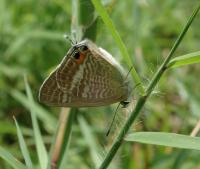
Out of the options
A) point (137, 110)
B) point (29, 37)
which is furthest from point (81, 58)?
point (29, 37)

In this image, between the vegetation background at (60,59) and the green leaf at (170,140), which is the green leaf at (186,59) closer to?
the green leaf at (170,140)

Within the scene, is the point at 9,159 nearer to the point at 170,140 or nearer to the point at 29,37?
the point at 170,140

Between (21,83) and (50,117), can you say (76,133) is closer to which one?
(50,117)

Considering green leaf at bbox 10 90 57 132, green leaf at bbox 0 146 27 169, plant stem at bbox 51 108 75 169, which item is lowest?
green leaf at bbox 10 90 57 132

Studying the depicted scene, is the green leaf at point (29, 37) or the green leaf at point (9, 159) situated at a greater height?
the green leaf at point (9, 159)

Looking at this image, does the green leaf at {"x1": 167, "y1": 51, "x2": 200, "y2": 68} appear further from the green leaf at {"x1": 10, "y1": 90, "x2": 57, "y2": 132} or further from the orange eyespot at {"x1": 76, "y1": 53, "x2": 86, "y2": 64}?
the green leaf at {"x1": 10, "y1": 90, "x2": 57, "y2": 132}

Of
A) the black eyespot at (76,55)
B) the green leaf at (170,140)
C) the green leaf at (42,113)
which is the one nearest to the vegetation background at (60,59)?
the green leaf at (42,113)

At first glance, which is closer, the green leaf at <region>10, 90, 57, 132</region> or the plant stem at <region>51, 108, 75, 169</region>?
the plant stem at <region>51, 108, 75, 169</region>

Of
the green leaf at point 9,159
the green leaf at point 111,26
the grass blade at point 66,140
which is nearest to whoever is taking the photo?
the green leaf at point 111,26

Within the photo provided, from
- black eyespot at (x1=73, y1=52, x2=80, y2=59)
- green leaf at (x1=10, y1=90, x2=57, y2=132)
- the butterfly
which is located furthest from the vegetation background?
black eyespot at (x1=73, y1=52, x2=80, y2=59)
